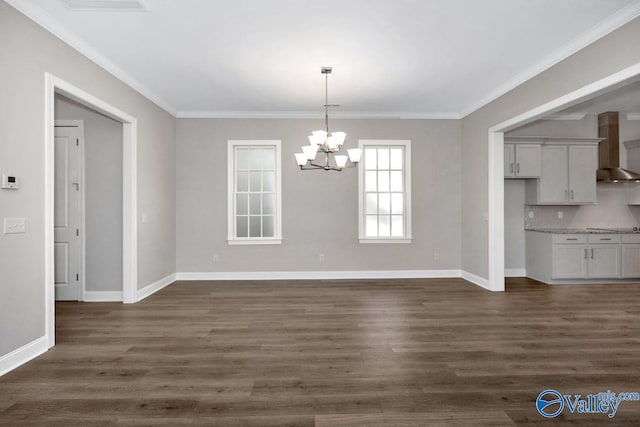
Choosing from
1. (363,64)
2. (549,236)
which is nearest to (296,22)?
(363,64)

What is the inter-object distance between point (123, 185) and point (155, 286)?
64.3 inches

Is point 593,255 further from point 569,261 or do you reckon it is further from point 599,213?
point 599,213

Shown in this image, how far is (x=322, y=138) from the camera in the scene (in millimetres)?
4172

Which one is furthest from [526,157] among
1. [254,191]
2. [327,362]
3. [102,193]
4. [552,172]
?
[102,193]

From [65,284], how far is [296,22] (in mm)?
4512

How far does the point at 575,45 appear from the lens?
3.65 m

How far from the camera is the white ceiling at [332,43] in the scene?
308 cm

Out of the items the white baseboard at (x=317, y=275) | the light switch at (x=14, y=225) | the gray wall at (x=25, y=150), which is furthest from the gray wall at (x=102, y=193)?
the light switch at (x=14, y=225)

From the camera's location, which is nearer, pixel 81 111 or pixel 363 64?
pixel 363 64

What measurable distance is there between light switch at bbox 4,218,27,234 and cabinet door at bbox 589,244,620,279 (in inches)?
296

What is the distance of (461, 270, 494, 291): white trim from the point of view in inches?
220

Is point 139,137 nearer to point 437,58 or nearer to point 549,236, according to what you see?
point 437,58

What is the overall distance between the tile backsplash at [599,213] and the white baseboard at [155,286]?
6438 mm

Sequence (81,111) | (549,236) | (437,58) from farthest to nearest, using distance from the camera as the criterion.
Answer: (549,236), (81,111), (437,58)
